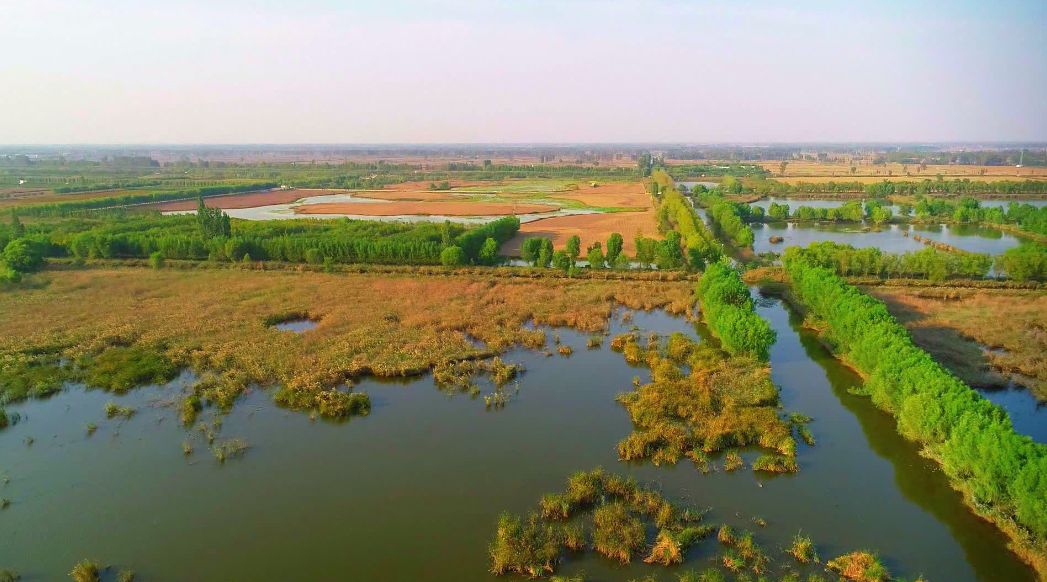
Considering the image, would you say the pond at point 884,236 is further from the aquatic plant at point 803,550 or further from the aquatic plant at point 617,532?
the aquatic plant at point 617,532

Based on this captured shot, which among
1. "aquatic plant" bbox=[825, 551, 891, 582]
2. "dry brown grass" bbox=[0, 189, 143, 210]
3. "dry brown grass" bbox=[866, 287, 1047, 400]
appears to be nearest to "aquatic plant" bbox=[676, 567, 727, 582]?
"aquatic plant" bbox=[825, 551, 891, 582]

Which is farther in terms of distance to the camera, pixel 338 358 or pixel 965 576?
pixel 338 358

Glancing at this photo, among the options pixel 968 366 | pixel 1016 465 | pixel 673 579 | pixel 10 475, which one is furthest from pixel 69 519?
pixel 968 366

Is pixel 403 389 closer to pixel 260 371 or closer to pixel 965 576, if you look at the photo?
pixel 260 371

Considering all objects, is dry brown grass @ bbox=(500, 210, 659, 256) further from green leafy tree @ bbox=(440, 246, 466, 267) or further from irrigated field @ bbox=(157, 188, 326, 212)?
irrigated field @ bbox=(157, 188, 326, 212)

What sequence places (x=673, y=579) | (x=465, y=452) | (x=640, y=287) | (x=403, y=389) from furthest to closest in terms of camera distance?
(x=640, y=287) → (x=403, y=389) → (x=465, y=452) → (x=673, y=579)

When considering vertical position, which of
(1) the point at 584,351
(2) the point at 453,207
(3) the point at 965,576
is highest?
(2) the point at 453,207
